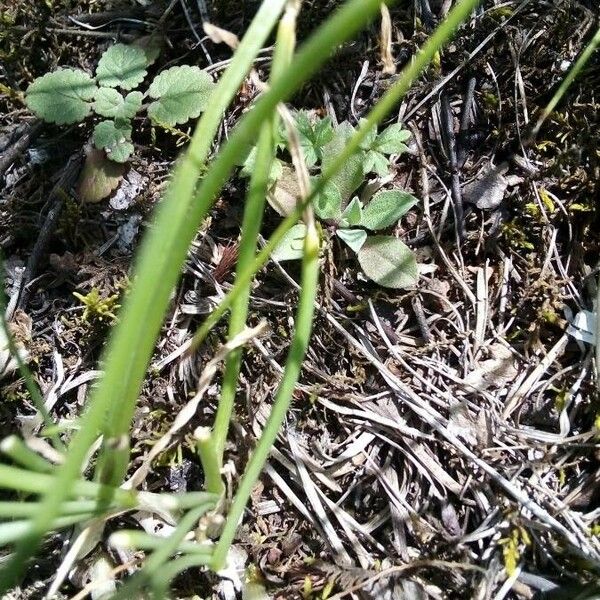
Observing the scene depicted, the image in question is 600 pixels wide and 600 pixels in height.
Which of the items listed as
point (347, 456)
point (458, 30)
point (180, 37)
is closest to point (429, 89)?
point (458, 30)

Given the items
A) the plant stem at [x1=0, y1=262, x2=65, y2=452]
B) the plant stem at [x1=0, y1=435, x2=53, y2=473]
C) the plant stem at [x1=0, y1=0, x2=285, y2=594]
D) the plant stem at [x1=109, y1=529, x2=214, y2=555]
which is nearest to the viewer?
the plant stem at [x1=0, y1=0, x2=285, y2=594]

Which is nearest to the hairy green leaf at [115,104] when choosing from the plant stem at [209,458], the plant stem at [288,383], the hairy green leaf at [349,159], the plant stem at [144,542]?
→ the hairy green leaf at [349,159]

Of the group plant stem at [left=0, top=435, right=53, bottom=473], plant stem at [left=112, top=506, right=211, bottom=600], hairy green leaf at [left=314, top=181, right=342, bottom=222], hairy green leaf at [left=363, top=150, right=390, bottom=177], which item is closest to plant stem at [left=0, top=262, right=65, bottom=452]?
plant stem at [left=0, top=435, right=53, bottom=473]

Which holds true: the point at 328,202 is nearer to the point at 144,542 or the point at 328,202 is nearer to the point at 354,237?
the point at 354,237

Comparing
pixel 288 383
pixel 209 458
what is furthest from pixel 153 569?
pixel 288 383

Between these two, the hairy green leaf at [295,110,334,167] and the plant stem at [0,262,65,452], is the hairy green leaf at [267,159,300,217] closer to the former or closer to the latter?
the hairy green leaf at [295,110,334,167]
